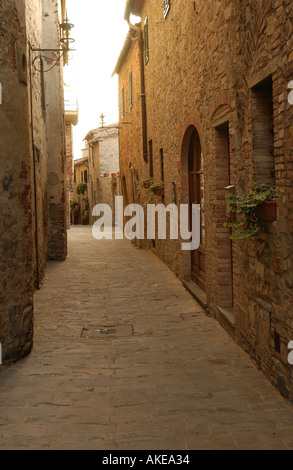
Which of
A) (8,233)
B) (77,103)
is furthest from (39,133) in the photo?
(77,103)

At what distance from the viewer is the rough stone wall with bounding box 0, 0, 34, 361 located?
448 centimetres

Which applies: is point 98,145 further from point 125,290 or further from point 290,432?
point 290,432

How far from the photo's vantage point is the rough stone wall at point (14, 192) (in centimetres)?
448

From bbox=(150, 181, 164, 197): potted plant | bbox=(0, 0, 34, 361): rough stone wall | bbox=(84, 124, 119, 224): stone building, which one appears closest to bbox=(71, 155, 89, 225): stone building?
bbox=(84, 124, 119, 224): stone building

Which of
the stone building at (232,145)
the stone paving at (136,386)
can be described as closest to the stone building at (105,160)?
the stone building at (232,145)

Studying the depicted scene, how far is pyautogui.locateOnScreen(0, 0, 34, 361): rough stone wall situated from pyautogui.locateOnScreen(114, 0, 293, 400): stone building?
2143mm

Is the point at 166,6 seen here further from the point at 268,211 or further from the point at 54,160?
the point at 268,211

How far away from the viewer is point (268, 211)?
12.9 ft

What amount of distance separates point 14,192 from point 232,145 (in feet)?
7.49

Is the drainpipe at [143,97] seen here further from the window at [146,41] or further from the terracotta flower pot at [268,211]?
the terracotta flower pot at [268,211]

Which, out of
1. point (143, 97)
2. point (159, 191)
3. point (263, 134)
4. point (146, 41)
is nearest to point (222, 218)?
point (263, 134)

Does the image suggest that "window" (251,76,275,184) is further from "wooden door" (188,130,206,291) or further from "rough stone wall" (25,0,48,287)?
"rough stone wall" (25,0,48,287)

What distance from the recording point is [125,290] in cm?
824

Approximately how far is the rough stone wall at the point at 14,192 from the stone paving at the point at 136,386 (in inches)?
15.1
